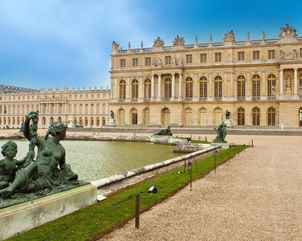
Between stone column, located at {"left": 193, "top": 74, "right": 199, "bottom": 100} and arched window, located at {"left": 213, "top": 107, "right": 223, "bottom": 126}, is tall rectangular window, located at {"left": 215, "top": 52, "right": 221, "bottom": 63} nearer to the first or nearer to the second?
stone column, located at {"left": 193, "top": 74, "right": 199, "bottom": 100}

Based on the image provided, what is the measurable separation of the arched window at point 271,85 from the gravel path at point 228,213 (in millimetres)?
47003

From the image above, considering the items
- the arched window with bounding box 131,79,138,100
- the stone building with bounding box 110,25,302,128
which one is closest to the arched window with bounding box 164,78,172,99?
the stone building with bounding box 110,25,302,128

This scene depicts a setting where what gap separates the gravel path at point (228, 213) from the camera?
7.11 m

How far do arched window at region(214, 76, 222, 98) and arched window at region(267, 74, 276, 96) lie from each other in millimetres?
7406

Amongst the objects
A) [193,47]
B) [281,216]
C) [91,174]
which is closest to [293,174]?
[281,216]

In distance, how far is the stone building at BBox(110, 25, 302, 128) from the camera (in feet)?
187

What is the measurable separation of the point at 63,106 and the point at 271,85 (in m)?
69.0

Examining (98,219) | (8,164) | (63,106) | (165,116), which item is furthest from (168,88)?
(8,164)

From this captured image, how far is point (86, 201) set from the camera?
880cm

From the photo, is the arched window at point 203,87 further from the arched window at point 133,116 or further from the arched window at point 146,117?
the arched window at point 133,116

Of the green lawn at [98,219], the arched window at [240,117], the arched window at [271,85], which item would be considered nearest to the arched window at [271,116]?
the arched window at [271,85]

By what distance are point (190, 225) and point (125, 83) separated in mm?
60363

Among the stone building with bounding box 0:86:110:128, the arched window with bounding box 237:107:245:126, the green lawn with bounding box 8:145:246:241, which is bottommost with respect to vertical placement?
the green lawn with bounding box 8:145:246:241

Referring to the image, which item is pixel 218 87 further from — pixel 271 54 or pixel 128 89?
pixel 128 89
